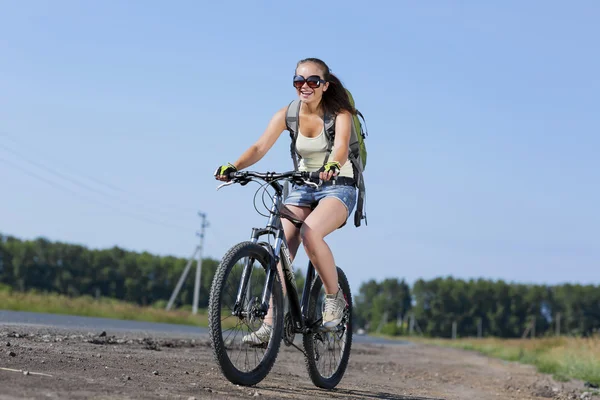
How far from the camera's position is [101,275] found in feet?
449

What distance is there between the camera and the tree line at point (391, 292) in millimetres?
136125

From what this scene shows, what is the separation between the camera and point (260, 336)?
20.2 feet

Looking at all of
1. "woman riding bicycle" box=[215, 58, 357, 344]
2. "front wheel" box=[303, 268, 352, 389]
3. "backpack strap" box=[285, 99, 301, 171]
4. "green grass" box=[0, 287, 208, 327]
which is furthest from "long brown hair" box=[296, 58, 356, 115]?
"green grass" box=[0, 287, 208, 327]

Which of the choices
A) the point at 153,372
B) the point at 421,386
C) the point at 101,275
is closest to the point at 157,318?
the point at 421,386

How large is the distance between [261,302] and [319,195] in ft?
3.26

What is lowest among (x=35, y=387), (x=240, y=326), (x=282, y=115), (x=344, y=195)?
(x=35, y=387)

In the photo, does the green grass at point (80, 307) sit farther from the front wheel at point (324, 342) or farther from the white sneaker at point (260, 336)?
the white sneaker at point (260, 336)

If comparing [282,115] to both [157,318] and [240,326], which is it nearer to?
[240,326]

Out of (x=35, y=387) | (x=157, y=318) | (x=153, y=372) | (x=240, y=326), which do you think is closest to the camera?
(x=35, y=387)

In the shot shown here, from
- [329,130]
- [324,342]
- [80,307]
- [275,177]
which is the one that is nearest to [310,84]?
[329,130]

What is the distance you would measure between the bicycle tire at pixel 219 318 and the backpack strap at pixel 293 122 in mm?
838

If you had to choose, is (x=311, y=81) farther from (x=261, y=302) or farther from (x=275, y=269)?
(x=261, y=302)

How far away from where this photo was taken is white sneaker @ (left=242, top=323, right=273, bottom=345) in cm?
608

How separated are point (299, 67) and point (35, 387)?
9.85 feet
